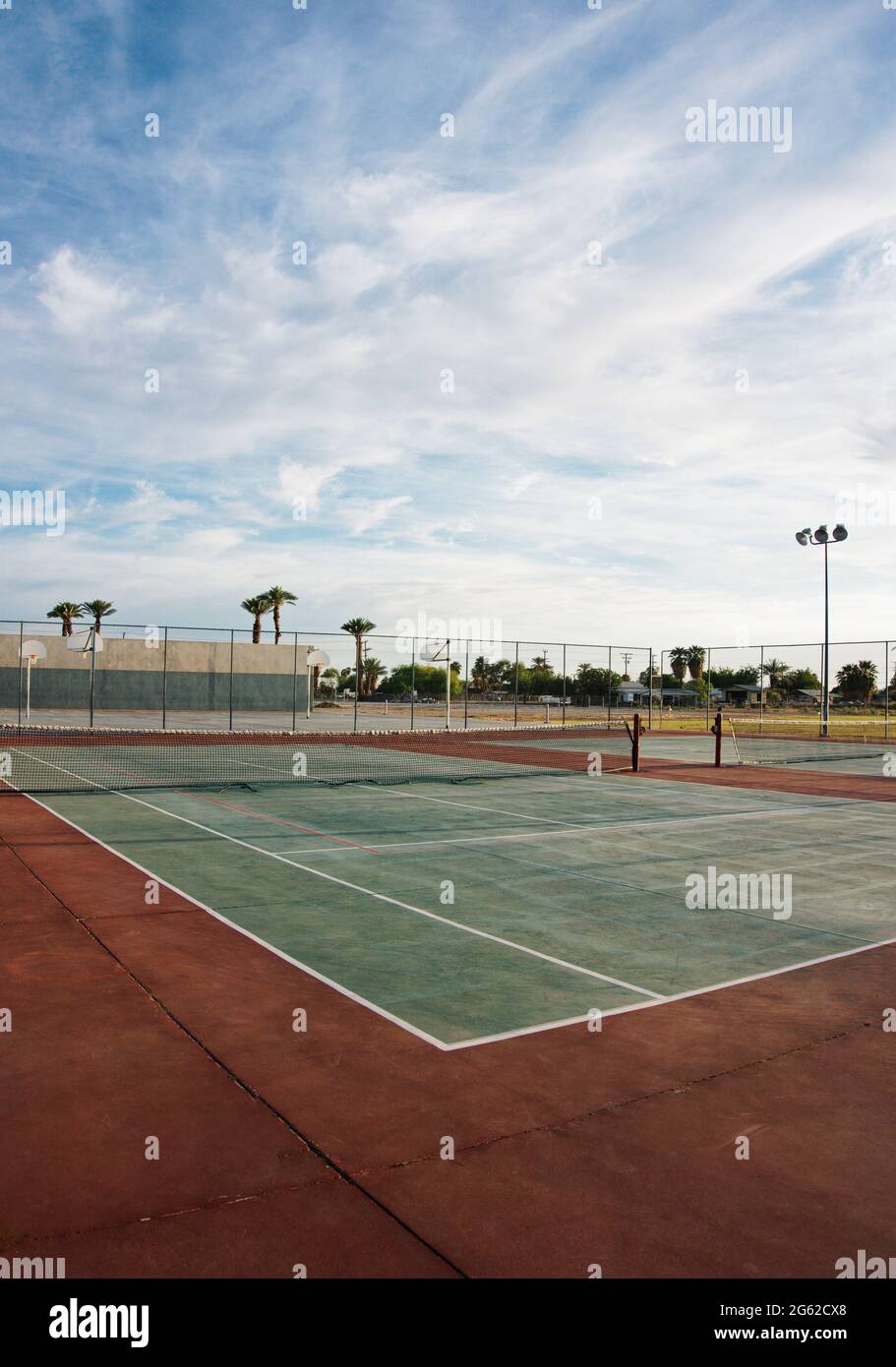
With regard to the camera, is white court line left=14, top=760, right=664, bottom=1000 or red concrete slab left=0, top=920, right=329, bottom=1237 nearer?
red concrete slab left=0, top=920, right=329, bottom=1237

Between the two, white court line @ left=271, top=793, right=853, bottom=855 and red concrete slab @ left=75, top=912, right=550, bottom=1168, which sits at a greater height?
red concrete slab @ left=75, top=912, right=550, bottom=1168

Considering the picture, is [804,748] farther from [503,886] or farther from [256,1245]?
[256,1245]

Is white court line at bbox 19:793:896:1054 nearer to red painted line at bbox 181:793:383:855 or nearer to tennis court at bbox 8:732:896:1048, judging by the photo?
tennis court at bbox 8:732:896:1048

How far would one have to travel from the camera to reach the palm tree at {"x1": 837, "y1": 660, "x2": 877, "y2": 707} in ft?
325

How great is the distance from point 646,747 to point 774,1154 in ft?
102

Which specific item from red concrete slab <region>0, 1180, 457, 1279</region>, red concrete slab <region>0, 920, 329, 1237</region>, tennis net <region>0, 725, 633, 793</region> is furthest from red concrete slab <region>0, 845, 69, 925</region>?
tennis net <region>0, 725, 633, 793</region>

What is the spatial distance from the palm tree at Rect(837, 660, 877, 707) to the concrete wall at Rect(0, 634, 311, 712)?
6207 cm

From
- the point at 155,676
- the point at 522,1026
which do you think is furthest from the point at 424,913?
the point at 155,676

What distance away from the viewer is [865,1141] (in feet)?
15.1

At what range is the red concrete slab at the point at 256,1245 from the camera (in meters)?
3.54

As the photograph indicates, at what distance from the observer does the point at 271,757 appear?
26250 mm

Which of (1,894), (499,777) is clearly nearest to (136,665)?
(499,777)

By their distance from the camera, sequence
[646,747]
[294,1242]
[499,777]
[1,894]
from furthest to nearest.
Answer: [646,747]
[499,777]
[1,894]
[294,1242]

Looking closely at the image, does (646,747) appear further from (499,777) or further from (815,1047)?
(815,1047)
